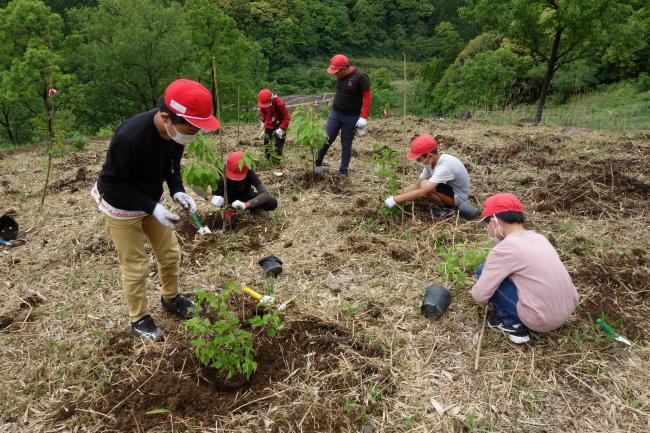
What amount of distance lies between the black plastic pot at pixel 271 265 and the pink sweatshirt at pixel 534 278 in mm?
1725

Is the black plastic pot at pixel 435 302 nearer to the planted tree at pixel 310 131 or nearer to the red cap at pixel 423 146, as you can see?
the red cap at pixel 423 146

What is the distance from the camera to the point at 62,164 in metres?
7.38

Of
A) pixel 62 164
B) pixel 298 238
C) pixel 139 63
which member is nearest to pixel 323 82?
pixel 139 63

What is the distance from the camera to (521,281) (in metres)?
2.50

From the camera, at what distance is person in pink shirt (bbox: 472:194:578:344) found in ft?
8.01

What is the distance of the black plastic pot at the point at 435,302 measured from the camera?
290cm

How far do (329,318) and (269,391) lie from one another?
28.9 inches

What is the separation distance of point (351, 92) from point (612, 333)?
3.90 meters

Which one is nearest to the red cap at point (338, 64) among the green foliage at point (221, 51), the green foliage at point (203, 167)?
the green foliage at point (203, 167)

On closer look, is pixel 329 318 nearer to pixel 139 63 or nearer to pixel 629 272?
pixel 629 272

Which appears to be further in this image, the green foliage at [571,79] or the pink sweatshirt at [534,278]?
the green foliage at [571,79]

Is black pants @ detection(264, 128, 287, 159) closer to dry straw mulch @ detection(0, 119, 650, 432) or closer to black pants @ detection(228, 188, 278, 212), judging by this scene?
dry straw mulch @ detection(0, 119, 650, 432)

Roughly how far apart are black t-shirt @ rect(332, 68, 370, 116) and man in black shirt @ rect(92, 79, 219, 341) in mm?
3094

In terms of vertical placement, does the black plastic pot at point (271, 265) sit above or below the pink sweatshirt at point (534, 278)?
below
